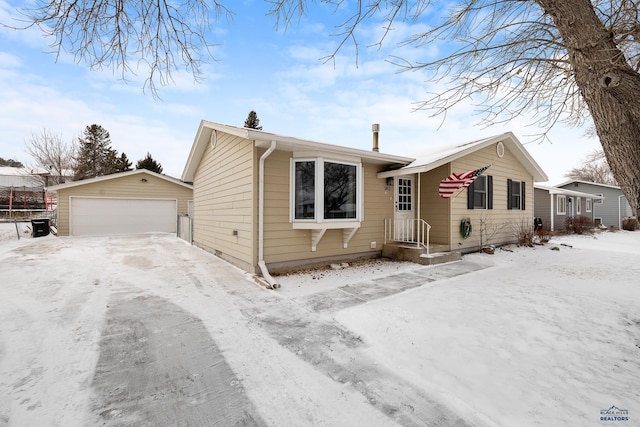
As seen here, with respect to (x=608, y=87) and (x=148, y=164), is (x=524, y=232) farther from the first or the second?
(x=148, y=164)

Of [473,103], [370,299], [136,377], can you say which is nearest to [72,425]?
[136,377]

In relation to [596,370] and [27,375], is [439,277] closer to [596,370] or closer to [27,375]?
[596,370]

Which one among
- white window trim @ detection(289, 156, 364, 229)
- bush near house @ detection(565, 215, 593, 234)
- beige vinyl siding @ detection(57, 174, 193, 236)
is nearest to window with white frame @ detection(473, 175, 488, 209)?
white window trim @ detection(289, 156, 364, 229)

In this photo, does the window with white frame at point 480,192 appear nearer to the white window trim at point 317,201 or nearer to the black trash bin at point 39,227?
the white window trim at point 317,201

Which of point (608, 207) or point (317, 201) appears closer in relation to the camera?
point (317, 201)

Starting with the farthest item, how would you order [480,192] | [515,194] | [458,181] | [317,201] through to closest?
[515,194] < [480,192] < [458,181] < [317,201]

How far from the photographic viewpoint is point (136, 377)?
2.31 metres

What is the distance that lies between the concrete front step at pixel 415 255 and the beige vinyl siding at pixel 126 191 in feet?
43.6

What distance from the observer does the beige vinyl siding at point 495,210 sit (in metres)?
8.02

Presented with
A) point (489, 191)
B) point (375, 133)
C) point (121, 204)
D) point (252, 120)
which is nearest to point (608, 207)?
point (489, 191)

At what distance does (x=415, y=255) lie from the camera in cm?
693

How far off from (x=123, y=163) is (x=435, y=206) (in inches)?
1224

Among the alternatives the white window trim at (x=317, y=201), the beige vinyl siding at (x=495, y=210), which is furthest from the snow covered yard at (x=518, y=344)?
the beige vinyl siding at (x=495, y=210)

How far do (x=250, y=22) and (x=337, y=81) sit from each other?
1854mm
